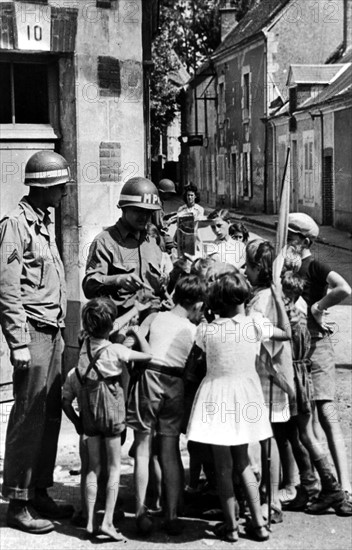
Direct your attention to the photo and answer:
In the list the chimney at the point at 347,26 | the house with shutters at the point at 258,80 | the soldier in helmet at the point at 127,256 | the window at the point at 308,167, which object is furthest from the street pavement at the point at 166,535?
the chimney at the point at 347,26

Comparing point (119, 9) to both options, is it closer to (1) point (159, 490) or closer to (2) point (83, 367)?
(2) point (83, 367)

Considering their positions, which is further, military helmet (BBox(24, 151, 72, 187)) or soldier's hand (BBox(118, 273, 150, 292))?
soldier's hand (BBox(118, 273, 150, 292))

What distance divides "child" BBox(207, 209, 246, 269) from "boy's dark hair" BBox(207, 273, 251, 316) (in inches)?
98.3

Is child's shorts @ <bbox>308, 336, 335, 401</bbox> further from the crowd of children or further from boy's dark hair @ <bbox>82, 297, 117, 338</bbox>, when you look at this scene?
boy's dark hair @ <bbox>82, 297, 117, 338</bbox>

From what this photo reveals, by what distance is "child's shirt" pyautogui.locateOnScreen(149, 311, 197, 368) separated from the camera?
5098mm

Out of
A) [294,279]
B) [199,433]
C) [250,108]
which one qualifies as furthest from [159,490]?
[250,108]

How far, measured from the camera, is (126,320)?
533 cm

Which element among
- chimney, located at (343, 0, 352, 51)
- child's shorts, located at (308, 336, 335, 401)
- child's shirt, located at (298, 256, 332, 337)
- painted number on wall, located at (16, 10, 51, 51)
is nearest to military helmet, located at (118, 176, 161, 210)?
child's shirt, located at (298, 256, 332, 337)

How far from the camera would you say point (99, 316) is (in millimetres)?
4941

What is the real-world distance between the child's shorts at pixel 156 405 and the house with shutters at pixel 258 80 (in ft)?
94.7

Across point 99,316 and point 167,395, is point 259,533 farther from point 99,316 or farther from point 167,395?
point 99,316

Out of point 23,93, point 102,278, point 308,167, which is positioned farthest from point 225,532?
point 308,167

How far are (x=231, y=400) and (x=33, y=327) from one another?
1209 millimetres

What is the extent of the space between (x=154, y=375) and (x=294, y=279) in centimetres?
100
